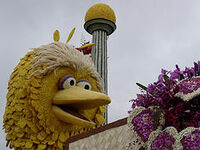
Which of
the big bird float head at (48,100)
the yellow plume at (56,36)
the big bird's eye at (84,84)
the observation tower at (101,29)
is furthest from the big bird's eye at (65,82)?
the observation tower at (101,29)

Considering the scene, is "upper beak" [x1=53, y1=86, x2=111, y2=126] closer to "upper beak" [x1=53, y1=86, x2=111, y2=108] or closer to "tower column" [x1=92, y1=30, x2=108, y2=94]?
"upper beak" [x1=53, y1=86, x2=111, y2=108]

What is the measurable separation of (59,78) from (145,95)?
2.58 meters

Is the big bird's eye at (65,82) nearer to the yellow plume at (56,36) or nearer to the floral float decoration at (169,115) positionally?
the yellow plume at (56,36)

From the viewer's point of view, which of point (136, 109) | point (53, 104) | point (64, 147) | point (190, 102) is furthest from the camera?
point (53, 104)

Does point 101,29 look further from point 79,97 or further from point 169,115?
point 169,115

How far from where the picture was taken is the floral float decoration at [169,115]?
5.07 feet

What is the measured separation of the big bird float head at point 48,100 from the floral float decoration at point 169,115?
2.25 metres

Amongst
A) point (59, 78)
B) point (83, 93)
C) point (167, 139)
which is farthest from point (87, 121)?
point (167, 139)

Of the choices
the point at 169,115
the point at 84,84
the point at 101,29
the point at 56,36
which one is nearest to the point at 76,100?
the point at 84,84

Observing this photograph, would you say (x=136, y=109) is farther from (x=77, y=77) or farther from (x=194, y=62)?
(x=77, y=77)

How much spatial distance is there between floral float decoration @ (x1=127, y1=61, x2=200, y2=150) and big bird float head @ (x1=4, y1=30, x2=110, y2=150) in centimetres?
225

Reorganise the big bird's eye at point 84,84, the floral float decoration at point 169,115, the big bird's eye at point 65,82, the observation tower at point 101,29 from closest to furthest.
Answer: the floral float decoration at point 169,115 < the big bird's eye at point 65,82 < the big bird's eye at point 84,84 < the observation tower at point 101,29

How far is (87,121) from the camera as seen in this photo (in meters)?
4.34

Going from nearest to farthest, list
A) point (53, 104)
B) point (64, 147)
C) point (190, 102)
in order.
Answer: point (190, 102)
point (64, 147)
point (53, 104)
